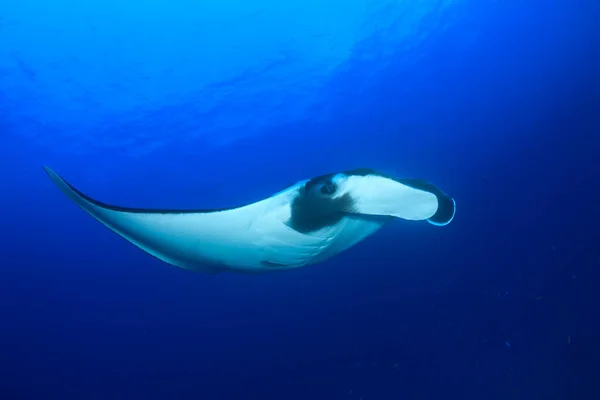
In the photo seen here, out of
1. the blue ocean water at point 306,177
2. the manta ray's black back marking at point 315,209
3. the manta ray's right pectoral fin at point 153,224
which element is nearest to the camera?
the manta ray's right pectoral fin at point 153,224

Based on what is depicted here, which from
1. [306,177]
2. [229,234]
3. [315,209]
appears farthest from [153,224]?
[306,177]

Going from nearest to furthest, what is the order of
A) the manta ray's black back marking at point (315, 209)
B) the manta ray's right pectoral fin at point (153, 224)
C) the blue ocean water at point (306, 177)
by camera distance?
the manta ray's right pectoral fin at point (153, 224)
the manta ray's black back marking at point (315, 209)
the blue ocean water at point (306, 177)

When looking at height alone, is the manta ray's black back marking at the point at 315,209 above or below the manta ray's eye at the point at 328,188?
below

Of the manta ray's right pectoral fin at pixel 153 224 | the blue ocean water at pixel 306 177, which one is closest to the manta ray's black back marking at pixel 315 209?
the manta ray's right pectoral fin at pixel 153 224

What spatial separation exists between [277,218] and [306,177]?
15.6m

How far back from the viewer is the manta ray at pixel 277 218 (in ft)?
6.89

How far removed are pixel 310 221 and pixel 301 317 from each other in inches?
923

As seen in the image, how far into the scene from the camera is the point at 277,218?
2.29 metres

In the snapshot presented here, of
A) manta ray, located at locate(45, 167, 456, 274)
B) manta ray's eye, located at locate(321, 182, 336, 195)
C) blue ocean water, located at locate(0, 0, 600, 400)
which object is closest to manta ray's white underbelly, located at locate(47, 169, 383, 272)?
manta ray, located at locate(45, 167, 456, 274)

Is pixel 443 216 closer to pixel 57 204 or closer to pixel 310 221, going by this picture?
pixel 310 221

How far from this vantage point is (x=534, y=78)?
1570 centimetres

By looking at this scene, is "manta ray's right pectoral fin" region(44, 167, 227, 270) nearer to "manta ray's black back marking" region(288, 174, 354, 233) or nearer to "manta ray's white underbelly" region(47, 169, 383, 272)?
"manta ray's white underbelly" region(47, 169, 383, 272)

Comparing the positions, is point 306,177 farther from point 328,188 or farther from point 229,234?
point 328,188

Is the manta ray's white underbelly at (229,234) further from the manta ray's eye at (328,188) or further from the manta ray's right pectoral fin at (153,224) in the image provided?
the manta ray's eye at (328,188)
